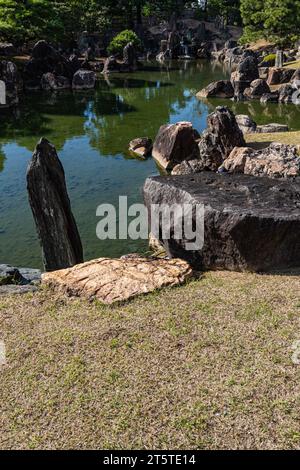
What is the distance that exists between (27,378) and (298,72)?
39.3m

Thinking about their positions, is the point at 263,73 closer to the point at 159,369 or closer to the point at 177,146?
the point at 177,146

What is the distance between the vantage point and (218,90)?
1537 inches

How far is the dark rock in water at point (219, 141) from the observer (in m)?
19.6

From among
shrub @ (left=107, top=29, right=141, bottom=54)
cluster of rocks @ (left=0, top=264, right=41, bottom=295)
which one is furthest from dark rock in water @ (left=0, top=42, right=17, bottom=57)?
cluster of rocks @ (left=0, top=264, right=41, bottom=295)

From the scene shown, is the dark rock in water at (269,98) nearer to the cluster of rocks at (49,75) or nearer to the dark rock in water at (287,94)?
the dark rock in water at (287,94)

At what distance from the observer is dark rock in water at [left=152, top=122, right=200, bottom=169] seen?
21.6 metres

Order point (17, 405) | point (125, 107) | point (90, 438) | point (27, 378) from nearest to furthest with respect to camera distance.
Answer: point (90, 438) < point (17, 405) < point (27, 378) < point (125, 107)

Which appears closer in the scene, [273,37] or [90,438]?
[90,438]

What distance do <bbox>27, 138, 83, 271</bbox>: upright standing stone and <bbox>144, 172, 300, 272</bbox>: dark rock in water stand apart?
2.30 meters

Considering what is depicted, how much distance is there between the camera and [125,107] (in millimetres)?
36125

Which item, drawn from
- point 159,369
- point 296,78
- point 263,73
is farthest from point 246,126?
point 263,73

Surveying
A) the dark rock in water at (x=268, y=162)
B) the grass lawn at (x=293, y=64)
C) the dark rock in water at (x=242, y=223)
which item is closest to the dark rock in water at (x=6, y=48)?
the grass lawn at (x=293, y=64)

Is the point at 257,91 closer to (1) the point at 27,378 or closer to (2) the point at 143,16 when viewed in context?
(1) the point at 27,378

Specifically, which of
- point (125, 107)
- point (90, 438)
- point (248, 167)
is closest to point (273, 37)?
point (125, 107)
